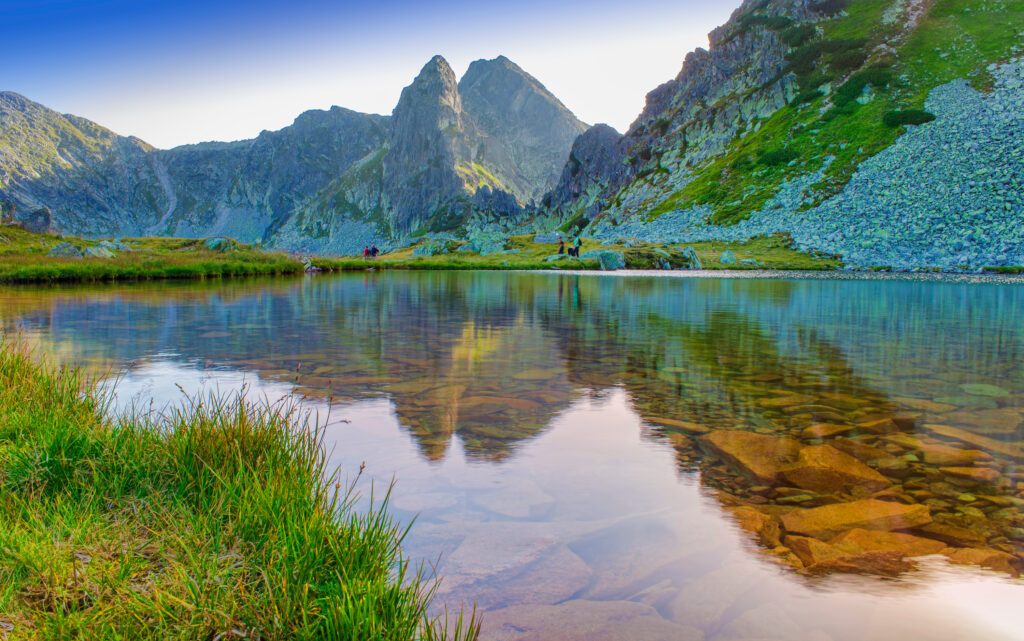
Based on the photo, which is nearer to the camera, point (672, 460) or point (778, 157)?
point (672, 460)

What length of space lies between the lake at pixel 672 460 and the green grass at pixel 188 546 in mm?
822

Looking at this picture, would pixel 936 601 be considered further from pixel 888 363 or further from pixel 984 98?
pixel 984 98

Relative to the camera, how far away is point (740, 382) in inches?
534

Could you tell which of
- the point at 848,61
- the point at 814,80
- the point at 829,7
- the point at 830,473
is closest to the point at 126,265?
the point at 830,473

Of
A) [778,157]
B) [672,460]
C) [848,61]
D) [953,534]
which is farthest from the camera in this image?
[848,61]

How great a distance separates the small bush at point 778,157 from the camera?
383 feet

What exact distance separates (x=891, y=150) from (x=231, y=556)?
384 ft

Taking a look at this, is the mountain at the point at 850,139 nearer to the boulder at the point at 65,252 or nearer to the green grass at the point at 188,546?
the green grass at the point at 188,546

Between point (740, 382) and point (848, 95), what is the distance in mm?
132651

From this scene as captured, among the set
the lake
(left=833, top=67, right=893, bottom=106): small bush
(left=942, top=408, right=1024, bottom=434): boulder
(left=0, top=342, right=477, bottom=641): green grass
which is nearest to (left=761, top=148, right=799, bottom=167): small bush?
(left=833, top=67, right=893, bottom=106): small bush

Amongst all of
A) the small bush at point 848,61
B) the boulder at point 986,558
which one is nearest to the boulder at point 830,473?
the boulder at point 986,558

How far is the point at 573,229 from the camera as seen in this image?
625 ft

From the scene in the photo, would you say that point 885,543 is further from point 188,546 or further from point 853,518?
point 188,546

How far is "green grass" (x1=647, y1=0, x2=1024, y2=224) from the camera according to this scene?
355ft
